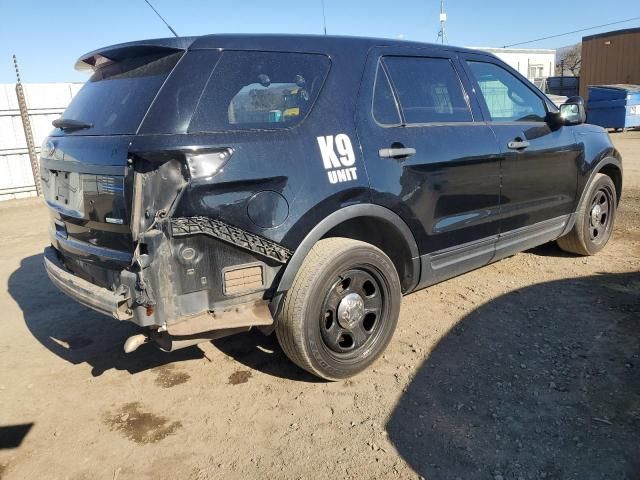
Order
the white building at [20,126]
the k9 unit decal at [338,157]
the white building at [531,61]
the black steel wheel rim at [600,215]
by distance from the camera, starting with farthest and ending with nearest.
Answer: the white building at [531,61]
the white building at [20,126]
the black steel wheel rim at [600,215]
the k9 unit decal at [338,157]

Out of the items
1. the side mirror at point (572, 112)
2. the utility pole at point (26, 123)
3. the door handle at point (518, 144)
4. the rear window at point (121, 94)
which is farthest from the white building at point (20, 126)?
the side mirror at point (572, 112)

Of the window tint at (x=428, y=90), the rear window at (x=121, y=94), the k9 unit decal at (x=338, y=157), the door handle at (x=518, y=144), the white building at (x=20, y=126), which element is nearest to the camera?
the rear window at (x=121, y=94)

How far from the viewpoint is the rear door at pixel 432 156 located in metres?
3.22

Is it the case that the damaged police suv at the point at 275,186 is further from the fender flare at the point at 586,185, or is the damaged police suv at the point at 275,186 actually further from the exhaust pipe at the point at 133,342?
the fender flare at the point at 586,185

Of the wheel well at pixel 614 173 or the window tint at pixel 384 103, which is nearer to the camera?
the window tint at pixel 384 103

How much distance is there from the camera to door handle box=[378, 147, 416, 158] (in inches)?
125

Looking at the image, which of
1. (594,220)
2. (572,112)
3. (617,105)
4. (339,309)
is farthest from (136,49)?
(617,105)

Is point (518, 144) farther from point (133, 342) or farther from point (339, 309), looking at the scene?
point (133, 342)

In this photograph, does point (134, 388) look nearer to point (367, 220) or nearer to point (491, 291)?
point (367, 220)

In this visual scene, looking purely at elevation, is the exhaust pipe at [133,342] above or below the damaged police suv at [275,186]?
below

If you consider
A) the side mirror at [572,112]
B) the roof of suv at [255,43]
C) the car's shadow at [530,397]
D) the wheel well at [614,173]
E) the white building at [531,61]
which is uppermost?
the white building at [531,61]

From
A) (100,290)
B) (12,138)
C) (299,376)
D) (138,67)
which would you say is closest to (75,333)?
(100,290)

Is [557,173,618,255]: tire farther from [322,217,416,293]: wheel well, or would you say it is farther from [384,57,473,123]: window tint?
[322,217,416,293]: wheel well

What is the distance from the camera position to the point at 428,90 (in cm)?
366
